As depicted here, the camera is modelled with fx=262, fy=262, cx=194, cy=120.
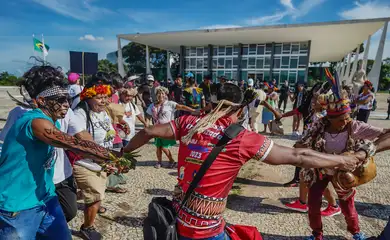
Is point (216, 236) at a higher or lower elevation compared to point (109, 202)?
higher

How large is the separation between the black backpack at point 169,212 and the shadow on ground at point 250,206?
2497mm

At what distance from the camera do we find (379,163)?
621cm

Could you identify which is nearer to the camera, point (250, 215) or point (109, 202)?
point (250, 215)

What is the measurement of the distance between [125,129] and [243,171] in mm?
2595

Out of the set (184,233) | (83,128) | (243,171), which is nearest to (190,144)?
(184,233)

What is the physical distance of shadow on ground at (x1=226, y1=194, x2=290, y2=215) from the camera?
12.9ft

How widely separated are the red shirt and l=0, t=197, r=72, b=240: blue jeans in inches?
42.5

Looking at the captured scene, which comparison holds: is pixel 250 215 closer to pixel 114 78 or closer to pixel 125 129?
pixel 125 129

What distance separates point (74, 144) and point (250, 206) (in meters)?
3.03

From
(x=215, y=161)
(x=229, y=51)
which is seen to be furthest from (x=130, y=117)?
(x=229, y=51)

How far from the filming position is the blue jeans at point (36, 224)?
1.81 m

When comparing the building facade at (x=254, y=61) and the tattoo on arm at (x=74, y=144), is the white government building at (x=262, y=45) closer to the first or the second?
the building facade at (x=254, y=61)

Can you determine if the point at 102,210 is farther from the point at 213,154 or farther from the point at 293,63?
the point at 293,63

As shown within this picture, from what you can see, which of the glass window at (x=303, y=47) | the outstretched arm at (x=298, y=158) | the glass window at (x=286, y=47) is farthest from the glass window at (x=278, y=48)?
the outstretched arm at (x=298, y=158)
